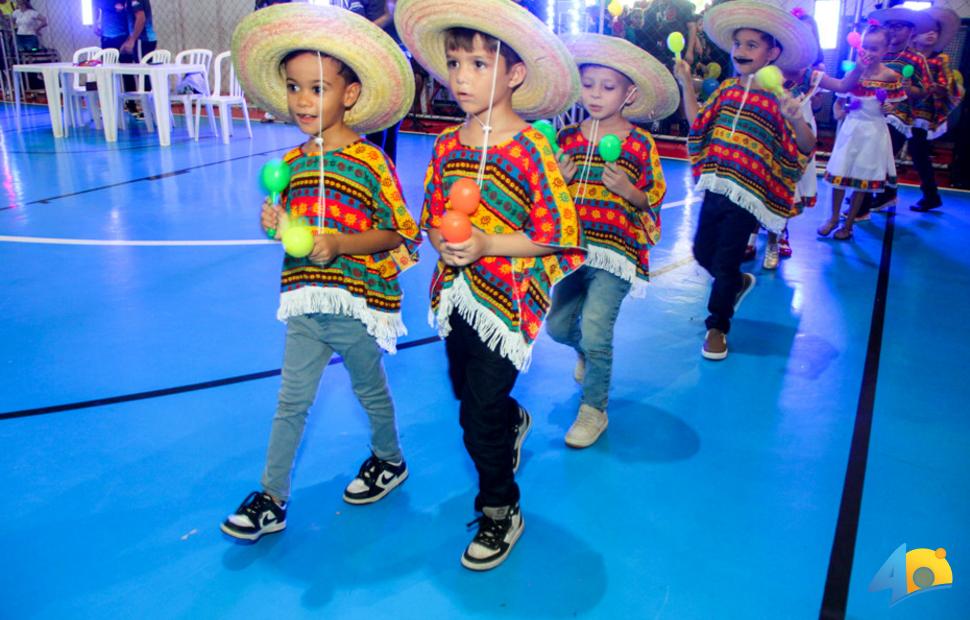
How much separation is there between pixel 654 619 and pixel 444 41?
1615mm

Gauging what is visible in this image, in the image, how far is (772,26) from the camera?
311 centimetres

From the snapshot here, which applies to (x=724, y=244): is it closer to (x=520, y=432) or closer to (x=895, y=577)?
(x=520, y=432)

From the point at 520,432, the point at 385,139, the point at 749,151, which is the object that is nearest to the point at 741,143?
the point at 749,151

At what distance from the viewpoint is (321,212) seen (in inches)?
80.7

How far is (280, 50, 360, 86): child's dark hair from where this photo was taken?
80.1 inches

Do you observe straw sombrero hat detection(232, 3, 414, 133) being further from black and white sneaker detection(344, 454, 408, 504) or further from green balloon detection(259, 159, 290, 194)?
black and white sneaker detection(344, 454, 408, 504)

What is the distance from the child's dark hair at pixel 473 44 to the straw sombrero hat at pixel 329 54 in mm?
179

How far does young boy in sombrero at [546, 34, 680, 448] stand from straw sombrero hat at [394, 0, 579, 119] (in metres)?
0.43

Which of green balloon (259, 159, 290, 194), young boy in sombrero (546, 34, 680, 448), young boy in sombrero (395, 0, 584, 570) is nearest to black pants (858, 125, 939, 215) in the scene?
young boy in sombrero (546, 34, 680, 448)

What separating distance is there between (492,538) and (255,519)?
656 mm

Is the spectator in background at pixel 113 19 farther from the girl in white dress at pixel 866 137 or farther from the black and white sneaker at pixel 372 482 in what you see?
the black and white sneaker at pixel 372 482

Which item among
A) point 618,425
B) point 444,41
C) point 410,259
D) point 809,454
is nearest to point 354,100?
point 444,41

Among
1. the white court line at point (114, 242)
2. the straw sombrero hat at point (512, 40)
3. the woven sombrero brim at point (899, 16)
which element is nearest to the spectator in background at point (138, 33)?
the white court line at point (114, 242)

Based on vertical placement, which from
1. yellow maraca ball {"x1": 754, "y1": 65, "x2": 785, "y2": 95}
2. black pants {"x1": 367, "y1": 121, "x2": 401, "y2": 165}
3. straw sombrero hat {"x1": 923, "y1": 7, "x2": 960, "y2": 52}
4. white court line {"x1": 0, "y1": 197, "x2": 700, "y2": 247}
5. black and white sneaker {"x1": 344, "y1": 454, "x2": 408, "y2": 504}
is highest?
straw sombrero hat {"x1": 923, "y1": 7, "x2": 960, "y2": 52}
